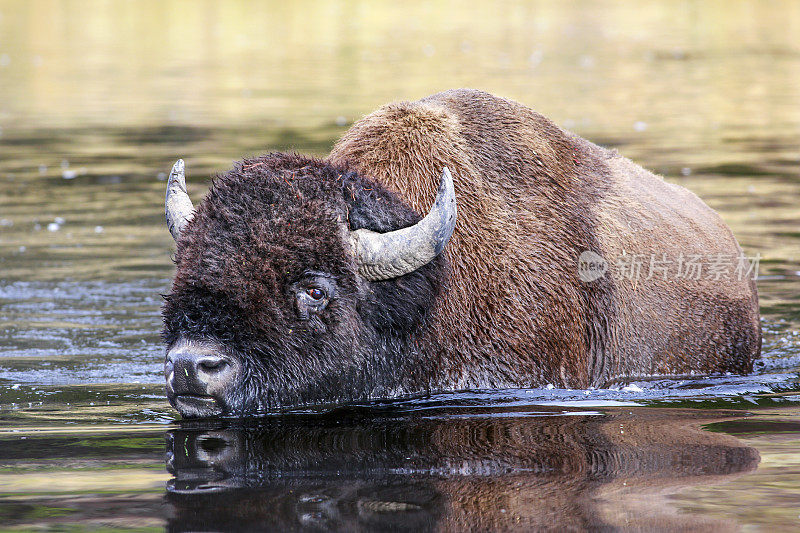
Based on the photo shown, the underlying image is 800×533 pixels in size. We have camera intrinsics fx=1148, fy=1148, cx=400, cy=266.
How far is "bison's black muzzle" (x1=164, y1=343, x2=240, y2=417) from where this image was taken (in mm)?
6148

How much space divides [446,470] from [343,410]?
1335mm

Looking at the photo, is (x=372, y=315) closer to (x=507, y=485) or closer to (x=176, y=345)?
(x=176, y=345)

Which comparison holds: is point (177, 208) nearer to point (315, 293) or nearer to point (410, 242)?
point (315, 293)

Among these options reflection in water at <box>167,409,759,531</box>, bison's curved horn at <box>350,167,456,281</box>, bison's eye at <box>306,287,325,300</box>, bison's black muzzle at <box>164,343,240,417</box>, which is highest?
bison's curved horn at <box>350,167,456,281</box>

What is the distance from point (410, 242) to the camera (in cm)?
653

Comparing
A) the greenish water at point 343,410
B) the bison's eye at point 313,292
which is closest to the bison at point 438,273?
the bison's eye at point 313,292

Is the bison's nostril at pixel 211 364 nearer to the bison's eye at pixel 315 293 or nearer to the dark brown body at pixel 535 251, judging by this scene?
the bison's eye at pixel 315 293

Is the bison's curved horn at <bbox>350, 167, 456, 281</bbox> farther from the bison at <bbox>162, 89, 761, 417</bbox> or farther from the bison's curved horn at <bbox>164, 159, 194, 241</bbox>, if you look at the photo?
the bison's curved horn at <bbox>164, 159, 194, 241</bbox>

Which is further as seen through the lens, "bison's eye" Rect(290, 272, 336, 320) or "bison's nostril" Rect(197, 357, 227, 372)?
"bison's eye" Rect(290, 272, 336, 320)

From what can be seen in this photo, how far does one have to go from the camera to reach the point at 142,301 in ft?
35.7

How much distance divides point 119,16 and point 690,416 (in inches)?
1968

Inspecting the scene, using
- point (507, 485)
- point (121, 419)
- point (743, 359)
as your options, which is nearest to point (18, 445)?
point (121, 419)

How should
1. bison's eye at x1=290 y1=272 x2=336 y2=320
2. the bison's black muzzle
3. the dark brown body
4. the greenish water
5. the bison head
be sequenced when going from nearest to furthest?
the greenish water < the bison's black muzzle < the bison head < bison's eye at x1=290 y1=272 x2=336 y2=320 < the dark brown body

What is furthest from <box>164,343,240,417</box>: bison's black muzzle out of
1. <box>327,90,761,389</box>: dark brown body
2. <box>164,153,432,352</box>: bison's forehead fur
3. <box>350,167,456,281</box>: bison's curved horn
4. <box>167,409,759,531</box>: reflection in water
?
<box>327,90,761,389</box>: dark brown body
